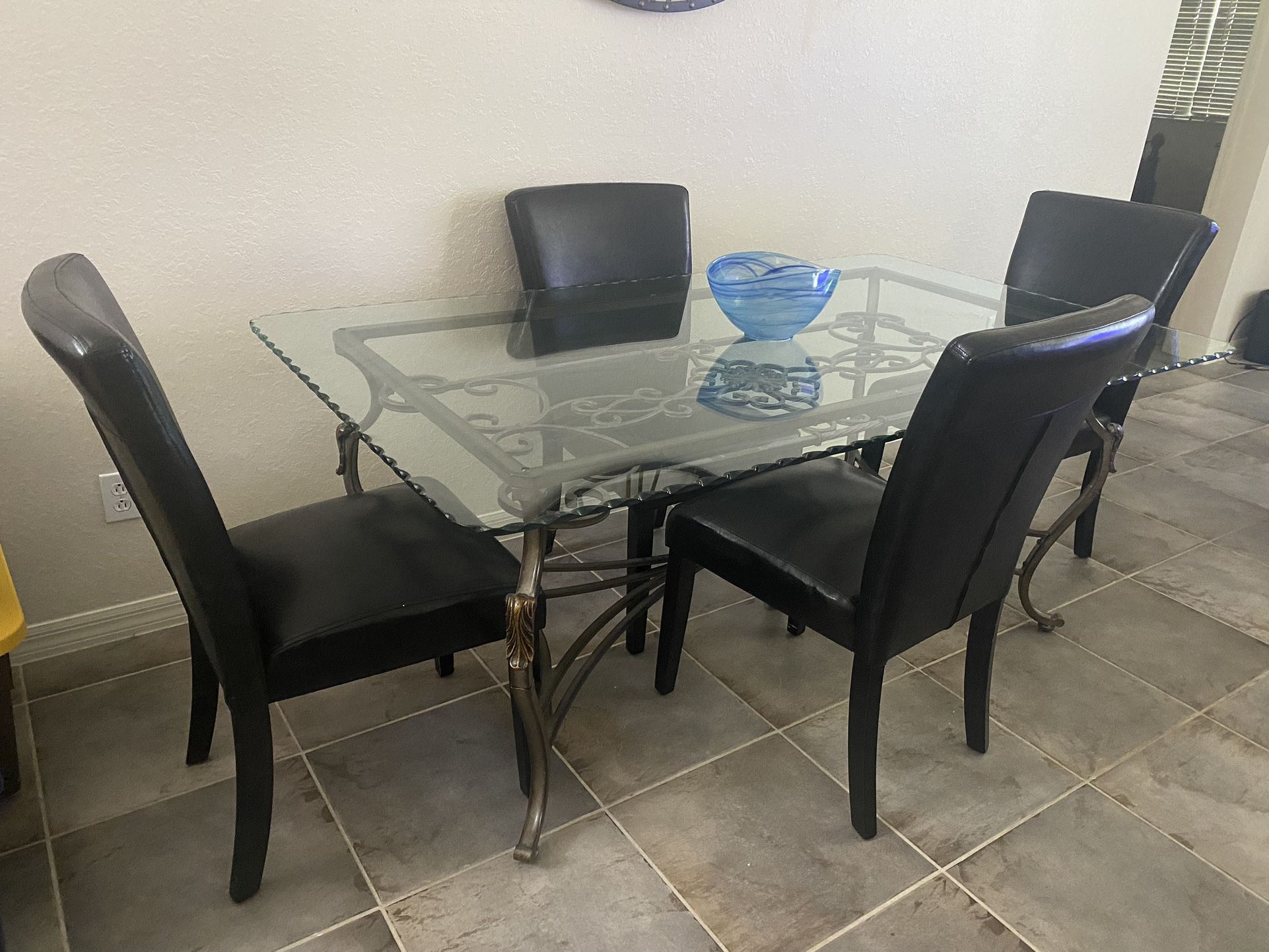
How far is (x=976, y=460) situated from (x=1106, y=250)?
1.36 m

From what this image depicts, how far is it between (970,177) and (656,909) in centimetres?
245

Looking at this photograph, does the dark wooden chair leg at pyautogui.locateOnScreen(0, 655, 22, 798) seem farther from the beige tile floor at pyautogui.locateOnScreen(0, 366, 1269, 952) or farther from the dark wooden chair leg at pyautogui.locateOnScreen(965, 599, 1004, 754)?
the dark wooden chair leg at pyautogui.locateOnScreen(965, 599, 1004, 754)

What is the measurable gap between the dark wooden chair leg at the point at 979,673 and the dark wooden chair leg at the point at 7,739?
1.64 m

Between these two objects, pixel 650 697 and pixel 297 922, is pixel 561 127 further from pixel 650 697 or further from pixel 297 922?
pixel 297 922

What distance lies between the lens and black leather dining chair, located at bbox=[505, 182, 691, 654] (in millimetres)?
2129

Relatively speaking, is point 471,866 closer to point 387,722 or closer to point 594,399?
point 387,722

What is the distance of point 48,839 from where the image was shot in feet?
5.06

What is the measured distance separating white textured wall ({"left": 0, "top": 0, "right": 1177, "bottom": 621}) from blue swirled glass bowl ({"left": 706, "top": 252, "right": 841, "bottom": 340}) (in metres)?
0.65

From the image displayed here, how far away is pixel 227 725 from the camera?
1.82 metres

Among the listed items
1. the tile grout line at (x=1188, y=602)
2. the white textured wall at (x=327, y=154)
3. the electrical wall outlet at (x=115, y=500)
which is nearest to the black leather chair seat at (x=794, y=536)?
the white textured wall at (x=327, y=154)

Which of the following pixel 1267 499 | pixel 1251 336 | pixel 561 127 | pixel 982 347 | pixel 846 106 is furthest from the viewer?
pixel 1251 336

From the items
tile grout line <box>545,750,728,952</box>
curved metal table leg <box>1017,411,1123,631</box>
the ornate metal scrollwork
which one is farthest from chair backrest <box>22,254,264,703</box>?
curved metal table leg <box>1017,411,1123,631</box>

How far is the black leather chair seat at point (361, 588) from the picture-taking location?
4.43 feet

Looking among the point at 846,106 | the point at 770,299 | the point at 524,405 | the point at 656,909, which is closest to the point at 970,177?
the point at 846,106
